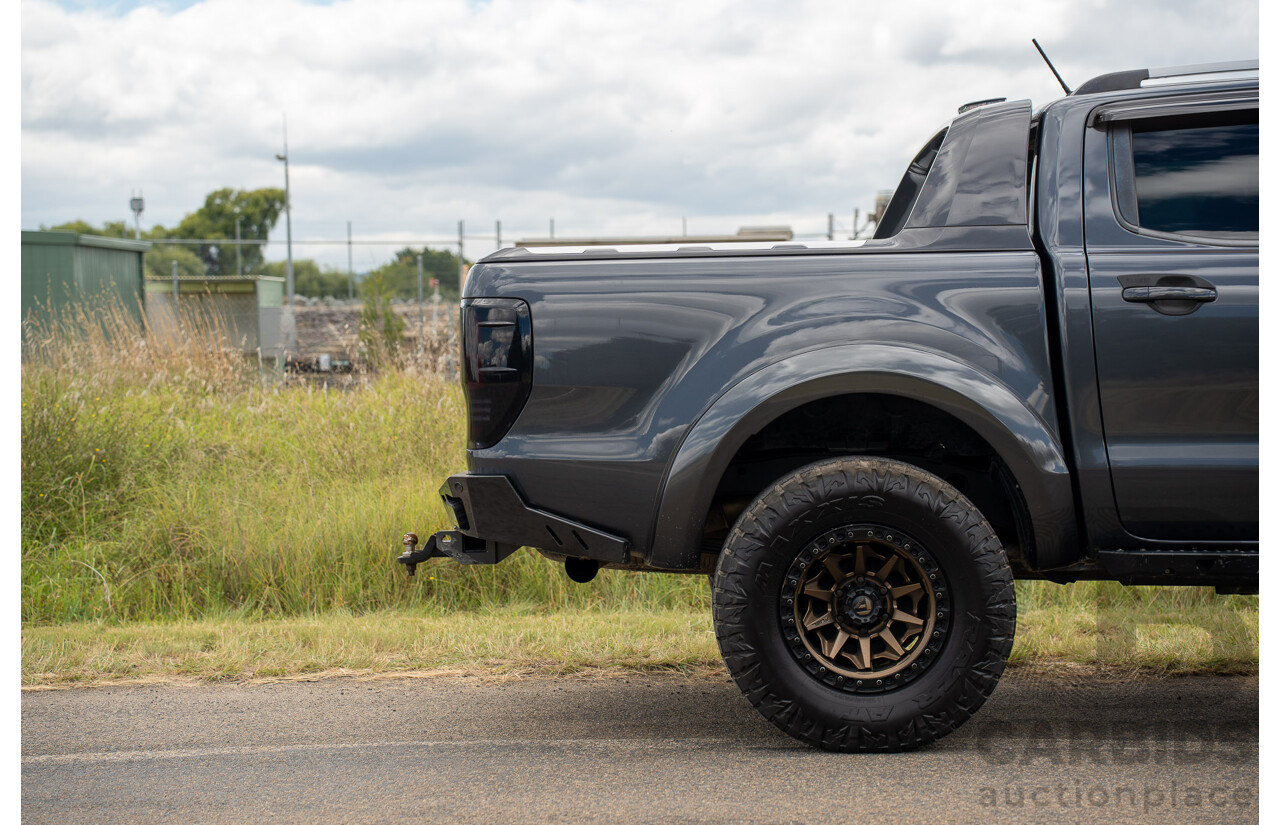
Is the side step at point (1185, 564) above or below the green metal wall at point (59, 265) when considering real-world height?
below

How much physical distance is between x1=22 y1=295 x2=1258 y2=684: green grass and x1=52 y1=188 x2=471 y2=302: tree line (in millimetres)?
10502

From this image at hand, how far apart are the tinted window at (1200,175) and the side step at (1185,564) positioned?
113 cm

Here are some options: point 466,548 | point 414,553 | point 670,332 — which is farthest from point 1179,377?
point 414,553

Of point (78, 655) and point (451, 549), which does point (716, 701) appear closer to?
point (451, 549)

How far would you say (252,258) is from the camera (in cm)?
3312

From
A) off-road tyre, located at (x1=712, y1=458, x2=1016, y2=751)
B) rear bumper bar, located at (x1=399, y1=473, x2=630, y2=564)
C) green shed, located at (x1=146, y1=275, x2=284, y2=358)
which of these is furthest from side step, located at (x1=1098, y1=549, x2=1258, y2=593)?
green shed, located at (x1=146, y1=275, x2=284, y2=358)

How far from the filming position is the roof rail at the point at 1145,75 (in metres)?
3.82

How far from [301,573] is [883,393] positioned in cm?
417

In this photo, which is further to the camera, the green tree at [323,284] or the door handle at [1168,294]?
the green tree at [323,284]

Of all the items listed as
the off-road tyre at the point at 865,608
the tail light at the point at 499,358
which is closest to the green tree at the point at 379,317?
the tail light at the point at 499,358

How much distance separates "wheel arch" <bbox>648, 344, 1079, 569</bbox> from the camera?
3525 mm

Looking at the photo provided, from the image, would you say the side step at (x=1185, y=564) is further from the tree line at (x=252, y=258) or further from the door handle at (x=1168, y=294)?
the tree line at (x=252, y=258)

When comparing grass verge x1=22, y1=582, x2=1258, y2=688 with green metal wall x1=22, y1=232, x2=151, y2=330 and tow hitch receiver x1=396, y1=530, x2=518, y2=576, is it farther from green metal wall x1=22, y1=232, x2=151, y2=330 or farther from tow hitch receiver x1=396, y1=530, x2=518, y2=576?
green metal wall x1=22, y1=232, x2=151, y2=330

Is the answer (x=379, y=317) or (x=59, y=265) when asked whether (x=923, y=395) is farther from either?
(x=59, y=265)
